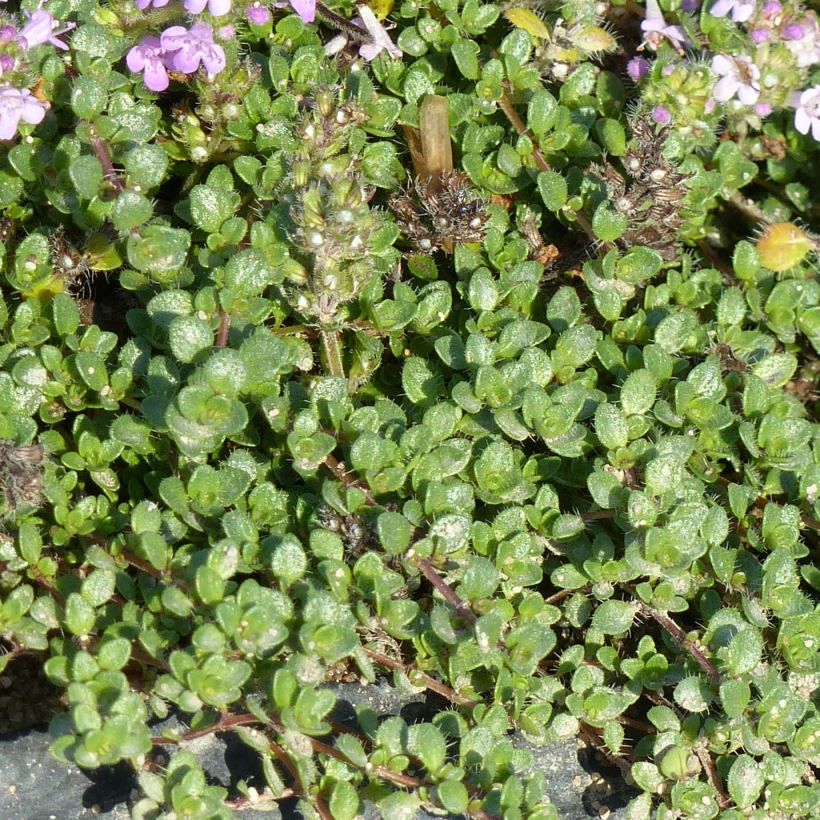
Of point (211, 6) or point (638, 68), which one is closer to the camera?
point (211, 6)

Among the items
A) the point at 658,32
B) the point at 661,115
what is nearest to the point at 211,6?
the point at 661,115

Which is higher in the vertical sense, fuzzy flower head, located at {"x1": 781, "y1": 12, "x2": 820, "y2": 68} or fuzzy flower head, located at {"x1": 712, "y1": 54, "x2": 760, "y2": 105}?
fuzzy flower head, located at {"x1": 781, "y1": 12, "x2": 820, "y2": 68}

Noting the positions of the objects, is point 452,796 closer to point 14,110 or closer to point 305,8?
point 14,110

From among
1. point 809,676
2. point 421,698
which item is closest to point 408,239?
point 421,698

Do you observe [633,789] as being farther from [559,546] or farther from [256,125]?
[256,125]

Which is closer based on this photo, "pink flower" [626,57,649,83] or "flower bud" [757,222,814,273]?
"flower bud" [757,222,814,273]

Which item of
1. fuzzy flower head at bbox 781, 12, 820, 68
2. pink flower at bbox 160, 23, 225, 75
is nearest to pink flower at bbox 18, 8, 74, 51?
pink flower at bbox 160, 23, 225, 75

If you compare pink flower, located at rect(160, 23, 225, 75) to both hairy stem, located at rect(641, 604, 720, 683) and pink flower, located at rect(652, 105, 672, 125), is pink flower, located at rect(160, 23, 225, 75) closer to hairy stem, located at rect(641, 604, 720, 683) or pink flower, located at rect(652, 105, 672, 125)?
pink flower, located at rect(652, 105, 672, 125)

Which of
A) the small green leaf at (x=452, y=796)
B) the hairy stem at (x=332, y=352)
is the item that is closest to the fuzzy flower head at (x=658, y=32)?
the hairy stem at (x=332, y=352)
